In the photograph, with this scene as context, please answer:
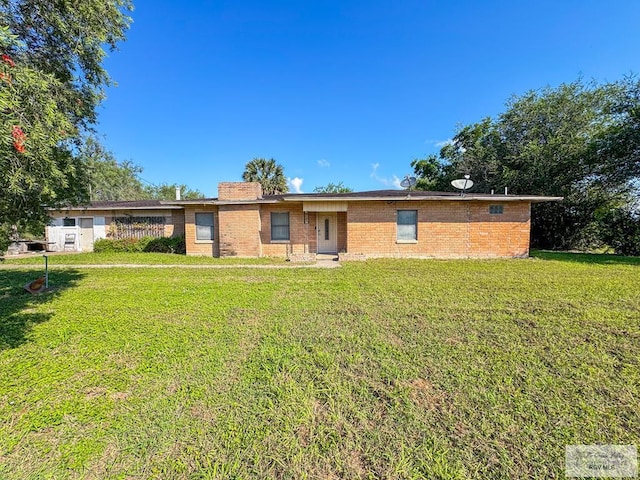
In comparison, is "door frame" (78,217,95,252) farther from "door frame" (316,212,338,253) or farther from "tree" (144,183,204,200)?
"tree" (144,183,204,200)

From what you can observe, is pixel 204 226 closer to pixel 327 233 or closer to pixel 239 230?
pixel 239 230

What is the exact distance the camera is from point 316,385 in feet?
9.71

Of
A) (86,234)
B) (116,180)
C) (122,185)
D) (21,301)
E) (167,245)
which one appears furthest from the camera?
(122,185)

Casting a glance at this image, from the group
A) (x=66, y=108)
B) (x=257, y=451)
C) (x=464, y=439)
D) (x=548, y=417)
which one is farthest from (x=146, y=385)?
(x=66, y=108)

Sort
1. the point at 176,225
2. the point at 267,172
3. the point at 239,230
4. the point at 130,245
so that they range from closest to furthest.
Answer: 1. the point at 239,230
2. the point at 130,245
3. the point at 176,225
4. the point at 267,172

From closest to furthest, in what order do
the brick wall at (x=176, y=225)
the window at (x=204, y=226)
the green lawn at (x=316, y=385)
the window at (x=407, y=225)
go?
the green lawn at (x=316, y=385), the window at (x=407, y=225), the window at (x=204, y=226), the brick wall at (x=176, y=225)

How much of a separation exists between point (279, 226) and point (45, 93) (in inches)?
388

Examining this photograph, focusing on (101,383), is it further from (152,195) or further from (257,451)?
(152,195)

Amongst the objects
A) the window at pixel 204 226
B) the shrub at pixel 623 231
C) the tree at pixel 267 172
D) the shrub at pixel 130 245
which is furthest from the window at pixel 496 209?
the tree at pixel 267 172

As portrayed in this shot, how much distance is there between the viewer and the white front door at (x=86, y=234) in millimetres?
16031

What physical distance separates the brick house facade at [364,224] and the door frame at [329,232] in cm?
5

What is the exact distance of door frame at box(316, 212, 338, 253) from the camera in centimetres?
1311

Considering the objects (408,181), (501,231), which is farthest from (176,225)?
(501,231)

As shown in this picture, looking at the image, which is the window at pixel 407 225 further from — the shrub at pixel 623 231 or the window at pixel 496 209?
the shrub at pixel 623 231
